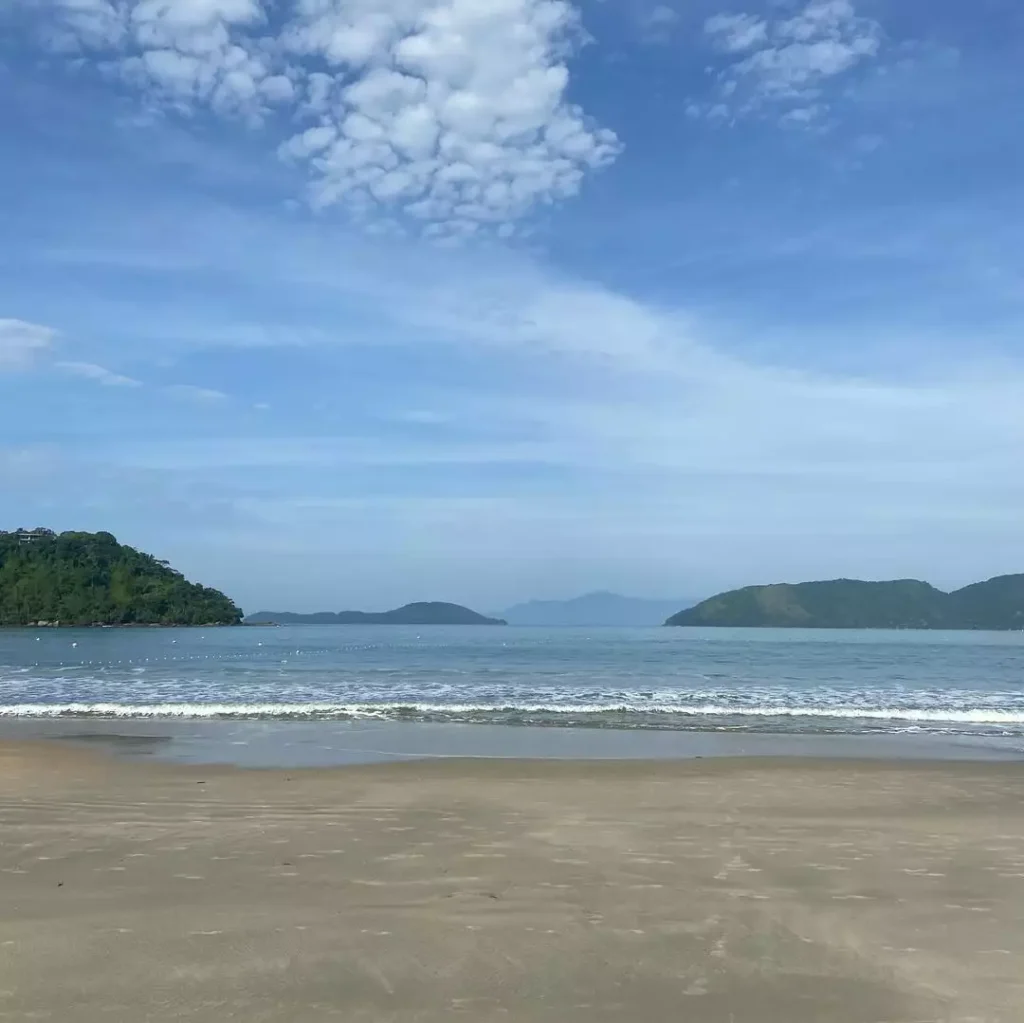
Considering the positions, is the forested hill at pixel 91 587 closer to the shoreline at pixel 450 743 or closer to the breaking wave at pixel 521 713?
the breaking wave at pixel 521 713

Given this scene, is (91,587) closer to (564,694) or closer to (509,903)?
(564,694)

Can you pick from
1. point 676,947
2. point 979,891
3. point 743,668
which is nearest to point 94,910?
point 676,947

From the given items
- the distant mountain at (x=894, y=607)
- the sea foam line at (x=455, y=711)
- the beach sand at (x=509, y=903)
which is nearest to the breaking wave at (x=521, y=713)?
the sea foam line at (x=455, y=711)

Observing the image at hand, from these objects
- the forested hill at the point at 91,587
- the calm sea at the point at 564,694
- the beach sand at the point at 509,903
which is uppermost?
the forested hill at the point at 91,587

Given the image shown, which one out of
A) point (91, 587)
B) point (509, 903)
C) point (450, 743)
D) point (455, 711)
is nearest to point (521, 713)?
point (455, 711)

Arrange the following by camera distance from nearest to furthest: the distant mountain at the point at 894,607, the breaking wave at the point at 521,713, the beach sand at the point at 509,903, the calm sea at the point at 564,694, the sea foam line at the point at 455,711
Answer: the beach sand at the point at 509,903
the breaking wave at the point at 521,713
the calm sea at the point at 564,694
the sea foam line at the point at 455,711
the distant mountain at the point at 894,607

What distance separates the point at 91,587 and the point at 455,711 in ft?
490

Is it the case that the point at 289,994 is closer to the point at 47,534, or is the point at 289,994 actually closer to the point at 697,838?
the point at 697,838

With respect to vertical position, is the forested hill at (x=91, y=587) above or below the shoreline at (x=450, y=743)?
above

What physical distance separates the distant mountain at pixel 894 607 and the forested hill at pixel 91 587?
386 ft

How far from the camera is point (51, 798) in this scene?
389 inches

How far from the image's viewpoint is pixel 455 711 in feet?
66.1

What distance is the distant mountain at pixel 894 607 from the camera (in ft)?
553

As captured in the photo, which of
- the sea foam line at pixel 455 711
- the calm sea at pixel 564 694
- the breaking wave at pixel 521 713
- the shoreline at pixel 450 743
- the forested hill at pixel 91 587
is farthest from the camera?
the forested hill at pixel 91 587
